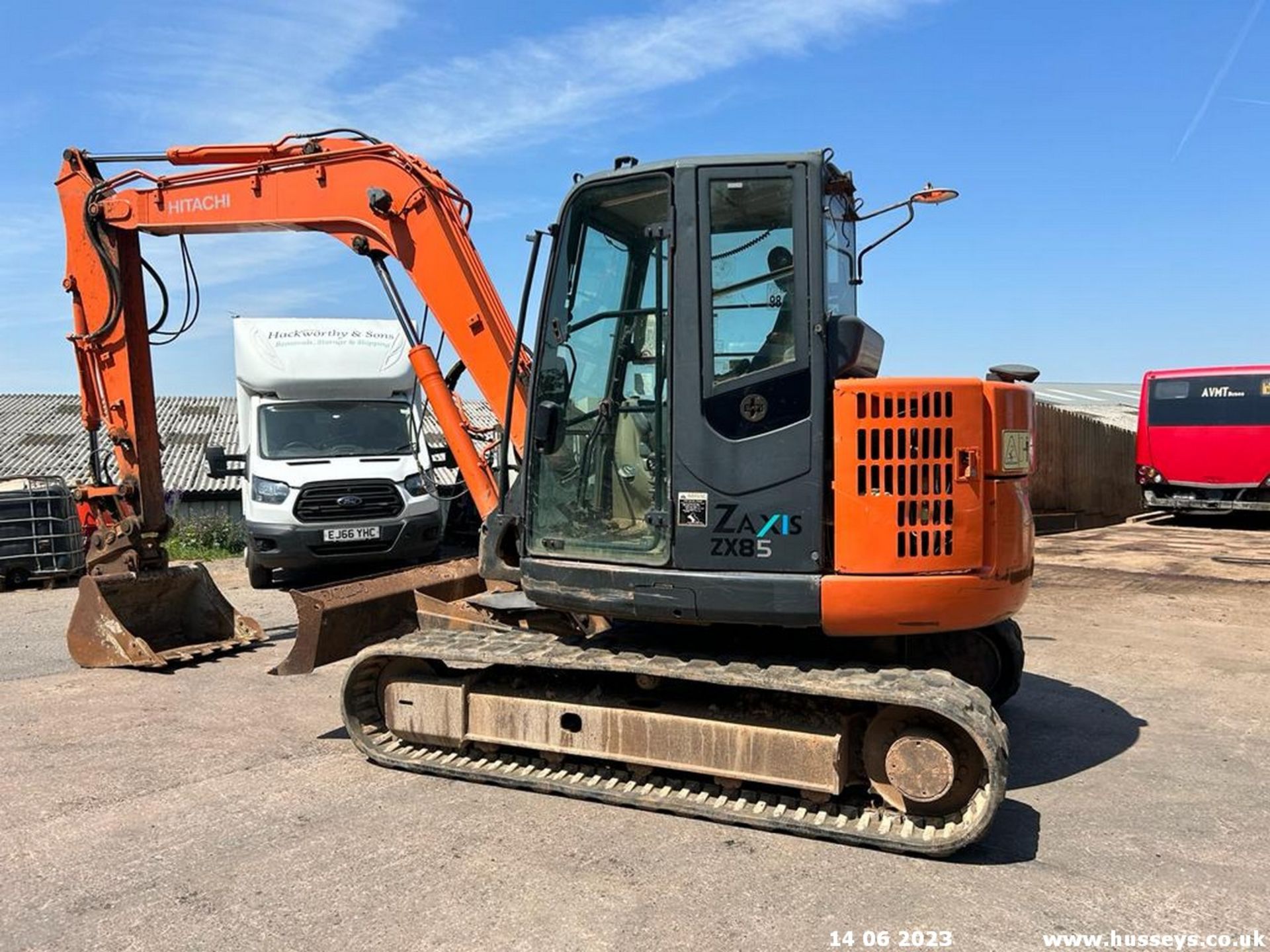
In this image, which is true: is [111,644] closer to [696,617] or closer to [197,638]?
[197,638]

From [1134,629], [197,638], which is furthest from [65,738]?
[1134,629]

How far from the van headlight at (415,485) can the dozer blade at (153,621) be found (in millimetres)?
3536

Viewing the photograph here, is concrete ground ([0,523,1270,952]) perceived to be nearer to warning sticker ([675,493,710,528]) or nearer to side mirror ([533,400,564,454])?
warning sticker ([675,493,710,528])

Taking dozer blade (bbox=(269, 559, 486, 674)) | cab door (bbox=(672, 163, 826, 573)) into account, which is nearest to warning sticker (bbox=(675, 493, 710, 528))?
cab door (bbox=(672, 163, 826, 573))

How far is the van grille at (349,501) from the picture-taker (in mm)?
10500

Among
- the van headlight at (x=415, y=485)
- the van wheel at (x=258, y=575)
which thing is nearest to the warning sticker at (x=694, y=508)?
the van headlight at (x=415, y=485)

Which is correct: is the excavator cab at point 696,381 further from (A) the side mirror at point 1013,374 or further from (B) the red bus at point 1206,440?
(B) the red bus at point 1206,440

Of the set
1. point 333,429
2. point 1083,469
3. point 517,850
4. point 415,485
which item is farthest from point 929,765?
point 1083,469

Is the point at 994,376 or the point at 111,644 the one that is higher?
the point at 994,376

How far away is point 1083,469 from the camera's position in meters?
19.6

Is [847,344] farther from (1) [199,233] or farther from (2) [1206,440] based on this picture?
(2) [1206,440]

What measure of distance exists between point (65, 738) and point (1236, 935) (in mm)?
5476

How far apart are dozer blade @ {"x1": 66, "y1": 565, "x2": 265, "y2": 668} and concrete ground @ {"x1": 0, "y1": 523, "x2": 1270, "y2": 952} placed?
0.51 meters

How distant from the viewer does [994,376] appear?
4.72 metres
